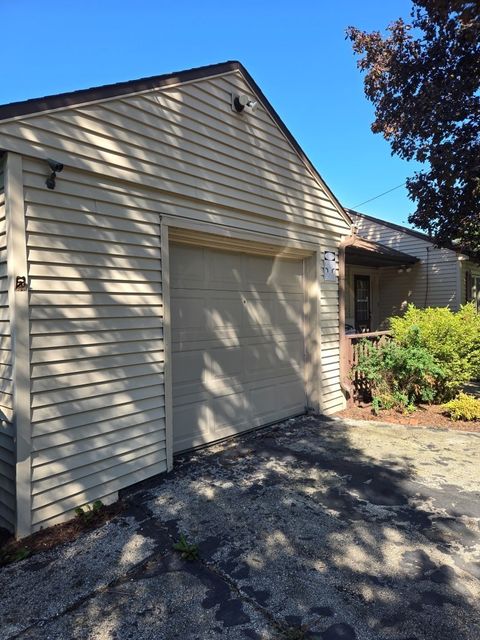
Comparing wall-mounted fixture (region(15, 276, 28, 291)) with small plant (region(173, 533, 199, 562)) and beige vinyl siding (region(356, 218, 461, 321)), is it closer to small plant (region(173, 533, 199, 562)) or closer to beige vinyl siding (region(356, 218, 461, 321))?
small plant (region(173, 533, 199, 562))

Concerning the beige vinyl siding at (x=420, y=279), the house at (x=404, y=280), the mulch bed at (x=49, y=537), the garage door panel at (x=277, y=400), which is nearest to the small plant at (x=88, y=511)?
the mulch bed at (x=49, y=537)

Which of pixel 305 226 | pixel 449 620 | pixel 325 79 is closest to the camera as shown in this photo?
pixel 449 620

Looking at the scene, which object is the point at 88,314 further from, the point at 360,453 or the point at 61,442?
the point at 360,453

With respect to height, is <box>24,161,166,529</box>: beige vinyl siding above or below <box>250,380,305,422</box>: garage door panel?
above

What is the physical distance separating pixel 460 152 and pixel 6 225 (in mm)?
8000

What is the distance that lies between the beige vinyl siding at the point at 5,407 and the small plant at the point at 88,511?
0.44 meters

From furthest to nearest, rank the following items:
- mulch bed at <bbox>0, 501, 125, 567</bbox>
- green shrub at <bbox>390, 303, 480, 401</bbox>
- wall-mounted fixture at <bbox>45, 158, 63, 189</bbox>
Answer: green shrub at <bbox>390, 303, 480, 401</bbox>, wall-mounted fixture at <bbox>45, 158, 63, 189</bbox>, mulch bed at <bbox>0, 501, 125, 567</bbox>

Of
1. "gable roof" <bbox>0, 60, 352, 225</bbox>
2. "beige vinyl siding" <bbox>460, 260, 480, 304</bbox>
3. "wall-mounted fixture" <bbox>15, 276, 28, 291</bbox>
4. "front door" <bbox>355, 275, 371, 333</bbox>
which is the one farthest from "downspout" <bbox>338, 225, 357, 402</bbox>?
"beige vinyl siding" <bbox>460, 260, 480, 304</bbox>

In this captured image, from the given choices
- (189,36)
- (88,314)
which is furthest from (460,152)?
(88,314)

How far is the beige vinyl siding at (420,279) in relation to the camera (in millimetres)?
12023

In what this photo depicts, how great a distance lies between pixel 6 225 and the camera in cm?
273

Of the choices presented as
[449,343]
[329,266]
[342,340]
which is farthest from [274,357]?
[449,343]

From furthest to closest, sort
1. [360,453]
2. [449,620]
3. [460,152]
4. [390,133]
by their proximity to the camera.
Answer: [390,133]
[460,152]
[360,453]
[449,620]

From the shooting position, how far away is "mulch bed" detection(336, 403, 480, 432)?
5387 mm
